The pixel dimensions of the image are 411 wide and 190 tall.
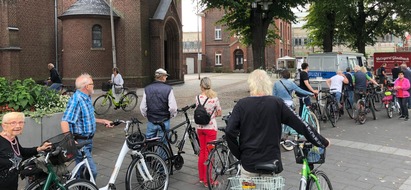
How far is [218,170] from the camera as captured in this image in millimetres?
5273

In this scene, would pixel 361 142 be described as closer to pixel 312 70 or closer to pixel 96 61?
pixel 312 70

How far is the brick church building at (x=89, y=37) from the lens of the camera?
25288 mm

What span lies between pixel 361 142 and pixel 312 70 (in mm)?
12483

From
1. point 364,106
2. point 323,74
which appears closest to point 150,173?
point 364,106

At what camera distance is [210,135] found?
587 cm

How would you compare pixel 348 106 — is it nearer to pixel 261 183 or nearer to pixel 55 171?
pixel 261 183

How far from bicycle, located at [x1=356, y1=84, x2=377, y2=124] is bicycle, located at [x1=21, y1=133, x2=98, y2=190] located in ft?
32.3

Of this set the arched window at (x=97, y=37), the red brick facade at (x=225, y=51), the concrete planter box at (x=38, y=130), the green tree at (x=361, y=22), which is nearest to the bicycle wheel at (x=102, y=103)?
the concrete planter box at (x=38, y=130)

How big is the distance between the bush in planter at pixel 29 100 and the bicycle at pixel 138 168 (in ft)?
10.2

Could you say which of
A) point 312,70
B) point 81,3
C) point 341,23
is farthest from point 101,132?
point 341,23

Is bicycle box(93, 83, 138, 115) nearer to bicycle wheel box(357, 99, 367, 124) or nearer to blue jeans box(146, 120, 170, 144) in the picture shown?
bicycle wheel box(357, 99, 367, 124)

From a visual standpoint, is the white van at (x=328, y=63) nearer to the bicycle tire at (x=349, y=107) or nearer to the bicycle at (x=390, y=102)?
the bicycle at (x=390, y=102)

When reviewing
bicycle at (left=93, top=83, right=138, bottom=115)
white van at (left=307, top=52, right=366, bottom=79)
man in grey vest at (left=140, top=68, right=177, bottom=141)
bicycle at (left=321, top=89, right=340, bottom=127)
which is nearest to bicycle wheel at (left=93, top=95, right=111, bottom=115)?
bicycle at (left=93, top=83, right=138, bottom=115)

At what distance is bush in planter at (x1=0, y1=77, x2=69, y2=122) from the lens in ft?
24.4
